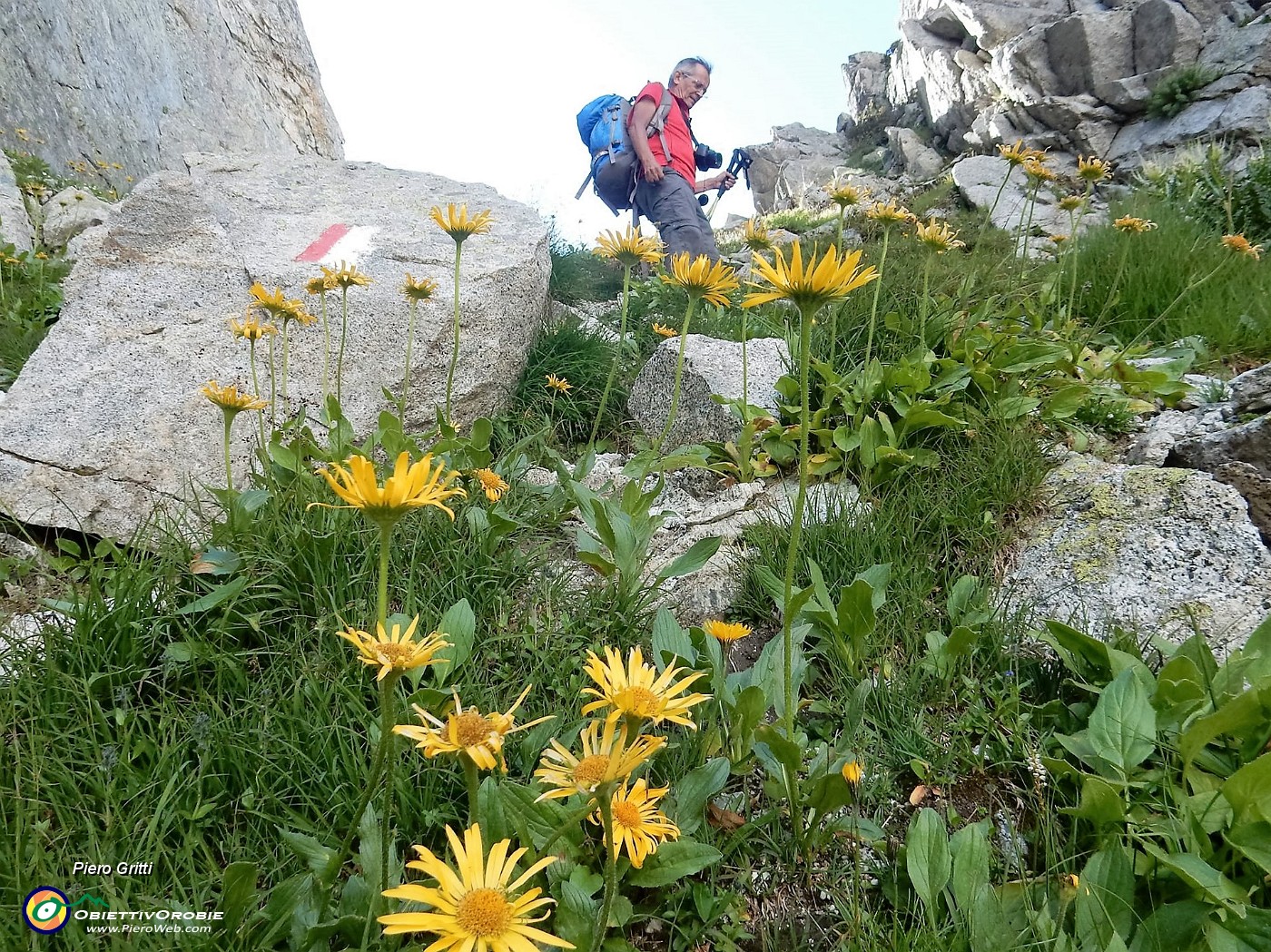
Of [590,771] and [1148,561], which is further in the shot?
[1148,561]

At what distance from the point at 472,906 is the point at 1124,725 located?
1372mm

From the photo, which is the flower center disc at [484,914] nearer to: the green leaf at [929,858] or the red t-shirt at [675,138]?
the green leaf at [929,858]

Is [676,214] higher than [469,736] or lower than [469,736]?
higher

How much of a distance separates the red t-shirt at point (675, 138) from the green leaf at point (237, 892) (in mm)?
6460

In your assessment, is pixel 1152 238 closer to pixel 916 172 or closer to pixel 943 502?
pixel 943 502

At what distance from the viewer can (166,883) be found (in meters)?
1.24

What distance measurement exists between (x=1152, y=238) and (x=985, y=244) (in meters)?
1.47

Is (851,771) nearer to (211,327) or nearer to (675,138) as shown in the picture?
(211,327)

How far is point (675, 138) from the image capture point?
22.2ft

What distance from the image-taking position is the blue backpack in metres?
6.56

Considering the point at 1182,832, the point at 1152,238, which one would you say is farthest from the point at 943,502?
the point at 1152,238


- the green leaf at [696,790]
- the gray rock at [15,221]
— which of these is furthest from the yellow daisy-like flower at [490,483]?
the gray rock at [15,221]

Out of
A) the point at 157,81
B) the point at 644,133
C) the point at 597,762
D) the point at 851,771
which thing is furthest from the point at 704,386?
the point at 157,81

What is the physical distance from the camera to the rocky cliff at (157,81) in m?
8.01
